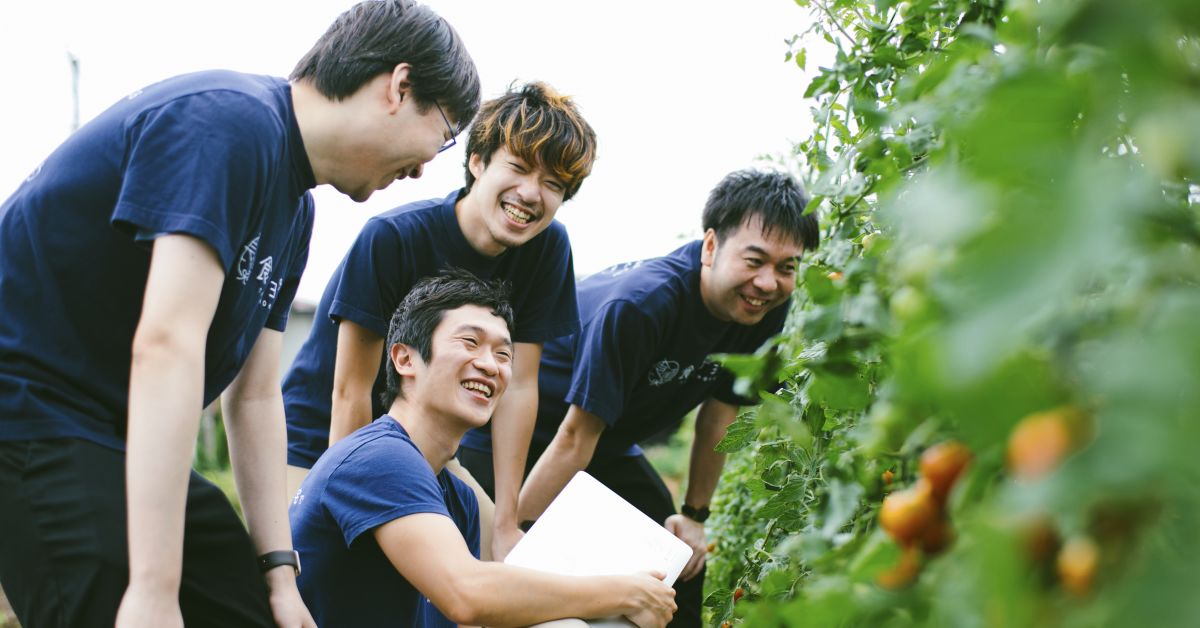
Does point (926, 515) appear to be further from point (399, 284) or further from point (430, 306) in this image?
point (399, 284)

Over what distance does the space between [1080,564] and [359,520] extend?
170 centimetres

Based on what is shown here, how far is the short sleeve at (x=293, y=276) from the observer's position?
199cm

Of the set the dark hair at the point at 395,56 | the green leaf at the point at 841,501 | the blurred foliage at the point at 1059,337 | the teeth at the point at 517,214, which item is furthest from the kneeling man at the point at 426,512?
the blurred foliage at the point at 1059,337

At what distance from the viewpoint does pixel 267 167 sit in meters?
1.56

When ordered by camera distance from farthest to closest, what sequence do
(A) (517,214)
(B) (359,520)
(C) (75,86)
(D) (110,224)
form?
(C) (75,86), (A) (517,214), (B) (359,520), (D) (110,224)

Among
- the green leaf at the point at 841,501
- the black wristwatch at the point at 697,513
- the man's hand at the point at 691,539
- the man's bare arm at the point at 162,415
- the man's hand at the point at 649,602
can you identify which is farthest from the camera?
the black wristwatch at the point at 697,513

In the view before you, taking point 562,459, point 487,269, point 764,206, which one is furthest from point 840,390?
point 562,459

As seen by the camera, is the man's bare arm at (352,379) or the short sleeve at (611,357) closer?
the man's bare arm at (352,379)

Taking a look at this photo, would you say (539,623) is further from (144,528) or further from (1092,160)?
(1092,160)

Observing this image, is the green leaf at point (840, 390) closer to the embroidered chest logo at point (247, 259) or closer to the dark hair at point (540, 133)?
the embroidered chest logo at point (247, 259)

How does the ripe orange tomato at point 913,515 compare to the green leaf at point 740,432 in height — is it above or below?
above

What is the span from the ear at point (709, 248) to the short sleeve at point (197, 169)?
6.20ft

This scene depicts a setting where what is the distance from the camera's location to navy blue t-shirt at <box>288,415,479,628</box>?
203cm

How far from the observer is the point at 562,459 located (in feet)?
10.3
